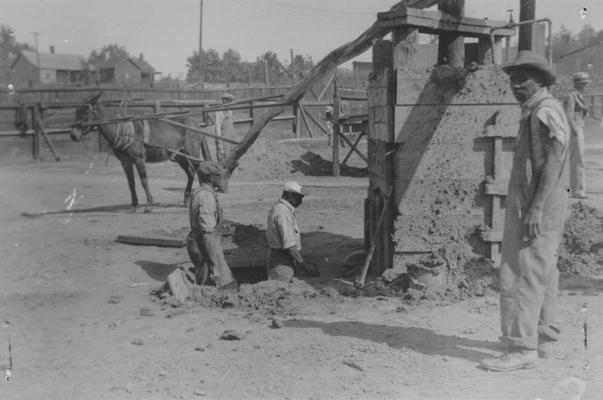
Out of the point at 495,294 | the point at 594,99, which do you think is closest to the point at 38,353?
the point at 495,294

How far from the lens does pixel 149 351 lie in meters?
5.19

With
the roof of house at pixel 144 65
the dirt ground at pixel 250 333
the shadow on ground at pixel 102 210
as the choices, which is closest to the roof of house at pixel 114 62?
the roof of house at pixel 144 65

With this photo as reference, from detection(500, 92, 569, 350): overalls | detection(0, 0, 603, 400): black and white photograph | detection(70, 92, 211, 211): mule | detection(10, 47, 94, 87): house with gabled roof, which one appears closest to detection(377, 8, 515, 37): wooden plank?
detection(0, 0, 603, 400): black and white photograph

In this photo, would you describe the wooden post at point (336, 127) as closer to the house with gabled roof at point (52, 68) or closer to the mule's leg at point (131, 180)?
the mule's leg at point (131, 180)

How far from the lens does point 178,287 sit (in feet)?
22.5

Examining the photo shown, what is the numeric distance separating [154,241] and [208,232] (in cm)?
258

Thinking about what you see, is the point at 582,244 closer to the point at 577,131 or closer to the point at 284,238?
the point at 284,238

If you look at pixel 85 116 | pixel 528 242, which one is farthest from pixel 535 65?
pixel 85 116

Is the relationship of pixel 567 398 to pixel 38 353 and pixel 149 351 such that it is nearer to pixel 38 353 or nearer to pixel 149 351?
pixel 149 351

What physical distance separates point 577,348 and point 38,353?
4521 millimetres

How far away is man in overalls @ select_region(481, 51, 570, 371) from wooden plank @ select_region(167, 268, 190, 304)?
11.5 ft

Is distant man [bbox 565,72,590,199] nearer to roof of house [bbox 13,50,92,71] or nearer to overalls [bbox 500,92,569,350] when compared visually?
overalls [bbox 500,92,569,350]

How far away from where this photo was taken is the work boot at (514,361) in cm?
438

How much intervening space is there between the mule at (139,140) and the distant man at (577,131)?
7.17m
